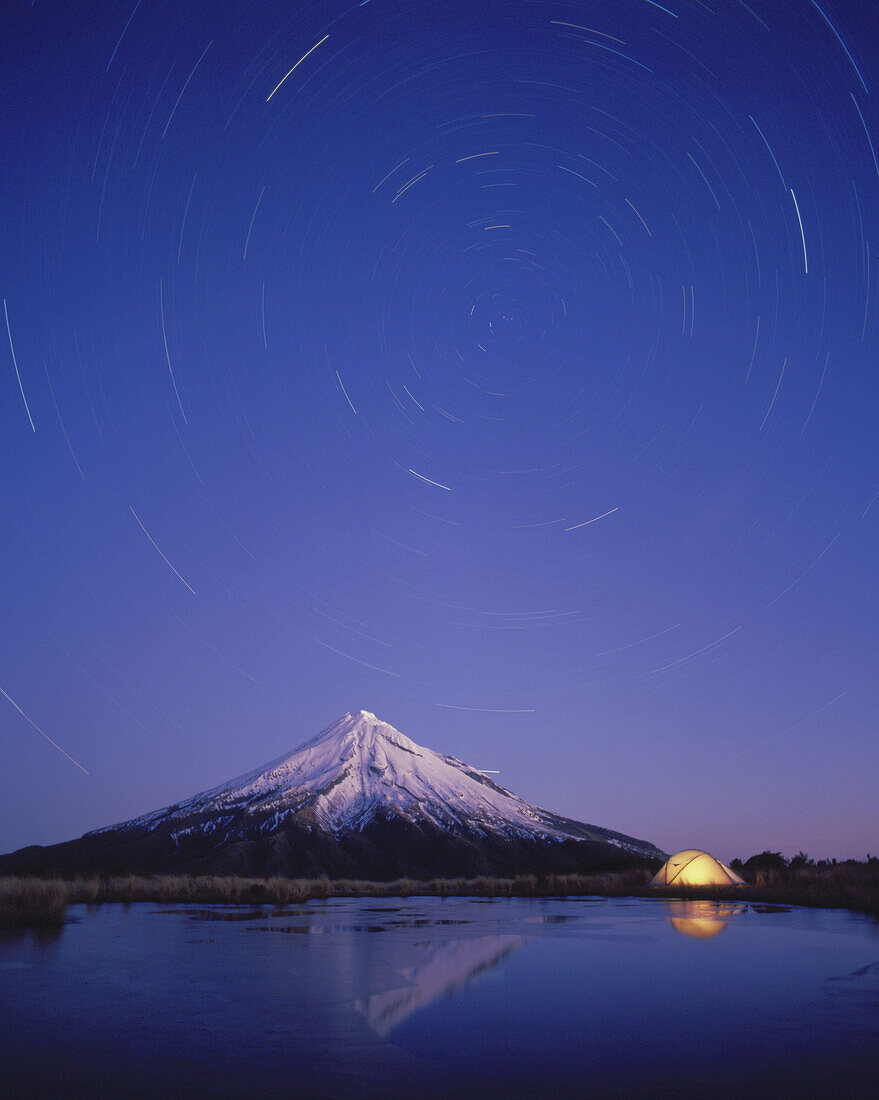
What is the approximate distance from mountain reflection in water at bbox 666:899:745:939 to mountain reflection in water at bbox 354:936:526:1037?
4.54 metres

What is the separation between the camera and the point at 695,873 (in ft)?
143

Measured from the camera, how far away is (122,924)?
21.4 m

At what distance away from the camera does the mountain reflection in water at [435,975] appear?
9344 millimetres

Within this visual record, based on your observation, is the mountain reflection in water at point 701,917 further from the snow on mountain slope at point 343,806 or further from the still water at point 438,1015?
the snow on mountain slope at point 343,806

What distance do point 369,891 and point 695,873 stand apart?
18017mm

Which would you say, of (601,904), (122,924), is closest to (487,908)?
(601,904)

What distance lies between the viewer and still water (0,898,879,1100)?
22.2 feet

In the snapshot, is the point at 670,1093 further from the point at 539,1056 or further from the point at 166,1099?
the point at 166,1099

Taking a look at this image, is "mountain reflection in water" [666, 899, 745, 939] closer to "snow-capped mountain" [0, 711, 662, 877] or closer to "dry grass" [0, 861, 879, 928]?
"dry grass" [0, 861, 879, 928]

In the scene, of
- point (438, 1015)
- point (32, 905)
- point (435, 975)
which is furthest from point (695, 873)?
point (438, 1015)

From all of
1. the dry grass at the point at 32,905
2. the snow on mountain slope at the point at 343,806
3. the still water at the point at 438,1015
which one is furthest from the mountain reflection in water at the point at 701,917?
the snow on mountain slope at the point at 343,806

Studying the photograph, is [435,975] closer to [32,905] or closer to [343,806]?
[32,905]

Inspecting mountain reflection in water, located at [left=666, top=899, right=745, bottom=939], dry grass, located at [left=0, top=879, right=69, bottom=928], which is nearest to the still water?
mountain reflection in water, located at [left=666, top=899, right=745, bottom=939]

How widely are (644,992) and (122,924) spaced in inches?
620
